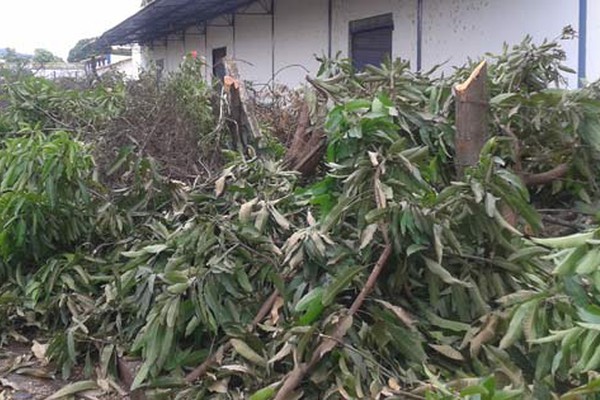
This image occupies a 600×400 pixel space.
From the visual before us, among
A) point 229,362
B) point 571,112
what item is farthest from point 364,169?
point 571,112

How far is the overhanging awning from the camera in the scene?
597 inches

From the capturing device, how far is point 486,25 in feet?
26.5

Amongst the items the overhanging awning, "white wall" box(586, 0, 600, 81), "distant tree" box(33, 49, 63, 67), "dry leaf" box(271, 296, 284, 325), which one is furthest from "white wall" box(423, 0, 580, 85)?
the overhanging awning

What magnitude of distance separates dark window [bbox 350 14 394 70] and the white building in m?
0.01

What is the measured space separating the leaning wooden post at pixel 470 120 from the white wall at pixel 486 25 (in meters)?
3.19

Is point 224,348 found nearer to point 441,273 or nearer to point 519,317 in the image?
point 441,273

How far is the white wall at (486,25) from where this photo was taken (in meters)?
6.88

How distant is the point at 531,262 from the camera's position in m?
3.20

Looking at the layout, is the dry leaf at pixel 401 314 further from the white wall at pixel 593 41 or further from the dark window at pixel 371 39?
the dark window at pixel 371 39

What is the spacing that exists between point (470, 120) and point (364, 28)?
7223mm

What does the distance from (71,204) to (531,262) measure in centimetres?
305

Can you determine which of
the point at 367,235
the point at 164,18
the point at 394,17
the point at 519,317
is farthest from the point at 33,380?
the point at 164,18

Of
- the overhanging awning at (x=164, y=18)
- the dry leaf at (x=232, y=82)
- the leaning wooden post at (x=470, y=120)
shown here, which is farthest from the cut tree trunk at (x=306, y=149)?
the overhanging awning at (x=164, y=18)

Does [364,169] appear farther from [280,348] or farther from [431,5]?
[431,5]
